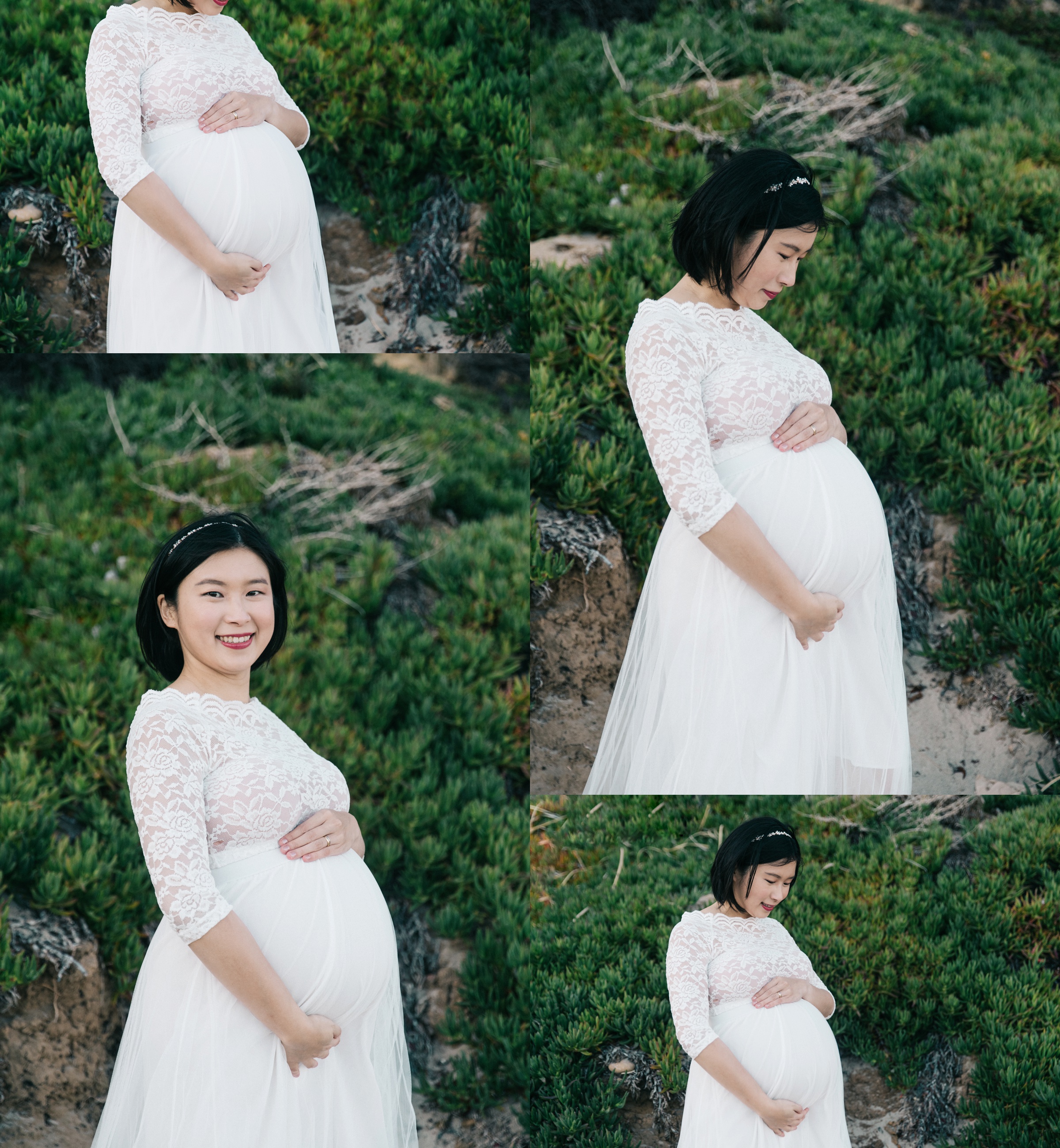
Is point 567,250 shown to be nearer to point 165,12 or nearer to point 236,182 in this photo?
point 236,182

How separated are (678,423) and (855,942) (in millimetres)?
1667

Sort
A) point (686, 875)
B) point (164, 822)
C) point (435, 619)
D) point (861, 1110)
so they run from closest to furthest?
point (164, 822) < point (861, 1110) < point (686, 875) < point (435, 619)

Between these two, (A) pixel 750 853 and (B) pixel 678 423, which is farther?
(A) pixel 750 853

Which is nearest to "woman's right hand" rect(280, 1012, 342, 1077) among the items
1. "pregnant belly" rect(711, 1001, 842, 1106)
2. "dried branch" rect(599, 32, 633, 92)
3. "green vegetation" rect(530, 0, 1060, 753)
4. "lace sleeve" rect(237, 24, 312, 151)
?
"pregnant belly" rect(711, 1001, 842, 1106)

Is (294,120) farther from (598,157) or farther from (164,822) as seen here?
(164,822)

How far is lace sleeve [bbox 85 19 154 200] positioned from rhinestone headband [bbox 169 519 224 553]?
78 centimetres

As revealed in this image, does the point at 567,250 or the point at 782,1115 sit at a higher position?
the point at 567,250

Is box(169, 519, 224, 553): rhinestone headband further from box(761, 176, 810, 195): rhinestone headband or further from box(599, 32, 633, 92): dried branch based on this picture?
box(599, 32, 633, 92): dried branch

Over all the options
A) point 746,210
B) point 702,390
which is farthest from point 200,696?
point 746,210

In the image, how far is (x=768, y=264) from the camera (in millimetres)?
2422

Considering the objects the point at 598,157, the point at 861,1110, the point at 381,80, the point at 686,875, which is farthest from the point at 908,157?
the point at 861,1110

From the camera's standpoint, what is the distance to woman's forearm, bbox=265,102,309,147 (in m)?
2.69

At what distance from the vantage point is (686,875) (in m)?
3.15

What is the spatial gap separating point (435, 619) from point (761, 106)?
187 centimetres
